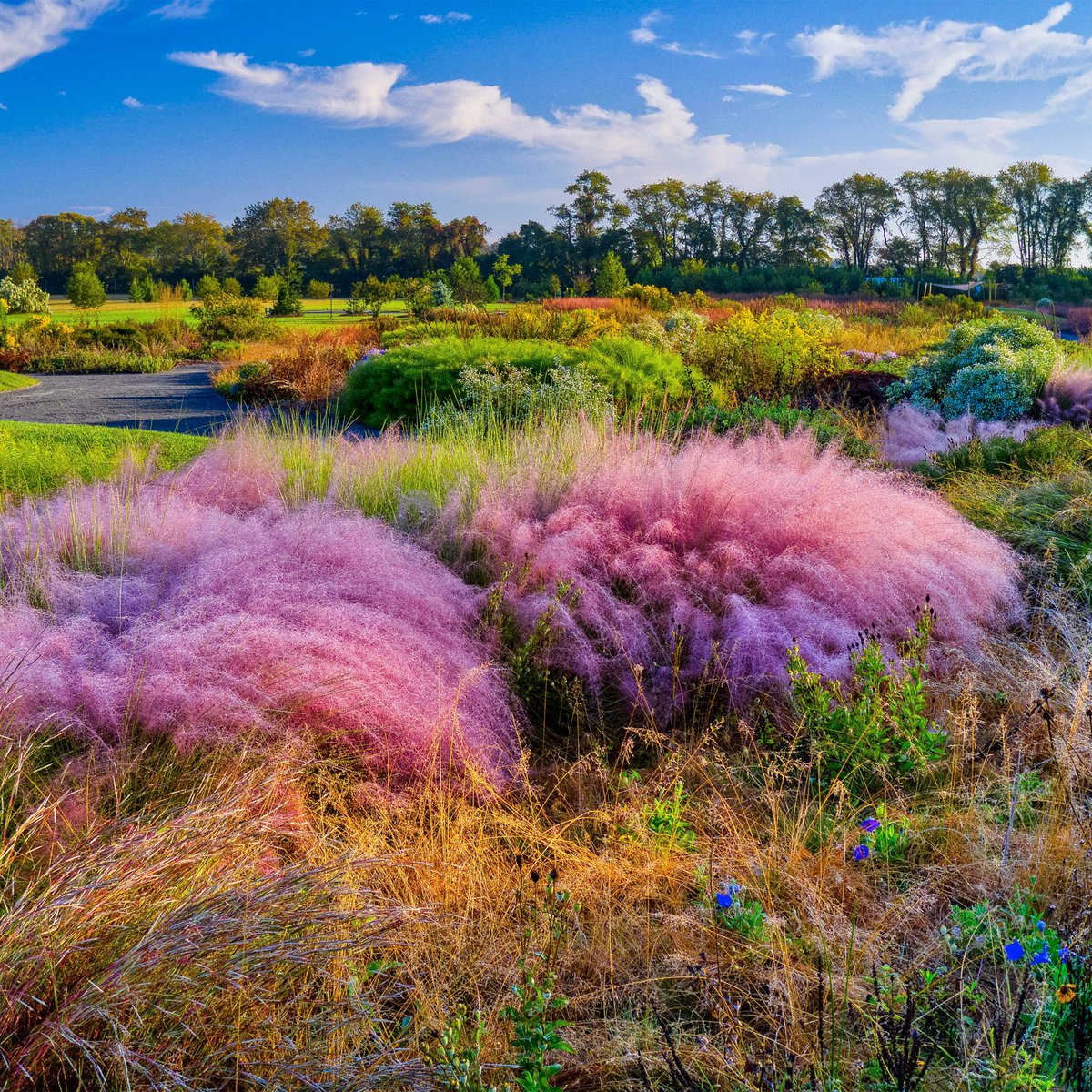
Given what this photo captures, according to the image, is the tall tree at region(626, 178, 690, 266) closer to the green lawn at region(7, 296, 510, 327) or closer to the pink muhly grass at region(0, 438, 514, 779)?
the green lawn at region(7, 296, 510, 327)

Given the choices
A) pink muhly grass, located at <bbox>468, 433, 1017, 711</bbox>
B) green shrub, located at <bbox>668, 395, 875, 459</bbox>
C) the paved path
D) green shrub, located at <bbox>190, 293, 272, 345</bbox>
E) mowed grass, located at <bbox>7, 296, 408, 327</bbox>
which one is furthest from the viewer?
mowed grass, located at <bbox>7, 296, 408, 327</bbox>

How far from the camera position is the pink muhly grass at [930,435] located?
6293 millimetres

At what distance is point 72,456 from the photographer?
19.0 feet

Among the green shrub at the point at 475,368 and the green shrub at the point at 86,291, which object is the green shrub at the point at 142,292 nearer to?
the green shrub at the point at 86,291

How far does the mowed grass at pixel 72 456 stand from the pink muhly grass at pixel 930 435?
5.19 m

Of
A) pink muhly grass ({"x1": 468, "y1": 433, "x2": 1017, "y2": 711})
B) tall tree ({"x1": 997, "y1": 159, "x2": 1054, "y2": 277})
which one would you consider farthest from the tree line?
pink muhly grass ({"x1": 468, "y1": 433, "x2": 1017, "y2": 711})

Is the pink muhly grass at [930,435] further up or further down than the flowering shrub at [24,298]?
further down

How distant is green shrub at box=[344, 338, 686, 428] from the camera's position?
9039 mm

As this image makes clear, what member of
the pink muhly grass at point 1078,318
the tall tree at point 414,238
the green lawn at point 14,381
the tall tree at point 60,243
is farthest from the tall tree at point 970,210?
the tall tree at point 60,243

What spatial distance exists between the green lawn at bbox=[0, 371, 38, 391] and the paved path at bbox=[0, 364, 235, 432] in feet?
0.57

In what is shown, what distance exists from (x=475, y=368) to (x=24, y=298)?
78.4 ft

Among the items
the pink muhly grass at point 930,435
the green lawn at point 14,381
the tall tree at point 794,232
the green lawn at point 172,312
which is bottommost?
the pink muhly grass at point 930,435

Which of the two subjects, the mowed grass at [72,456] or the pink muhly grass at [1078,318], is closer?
the mowed grass at [72,456]

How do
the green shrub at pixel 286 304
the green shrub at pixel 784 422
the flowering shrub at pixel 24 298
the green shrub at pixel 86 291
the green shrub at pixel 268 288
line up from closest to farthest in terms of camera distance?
1. the green shrub at pixel 784 422
2. the flowering shrub at pixel 24 298
3. the green shrub at pixel 86 291
4. the green shrub at pixel 286 304
5. the green shrub at pixel 268 288
